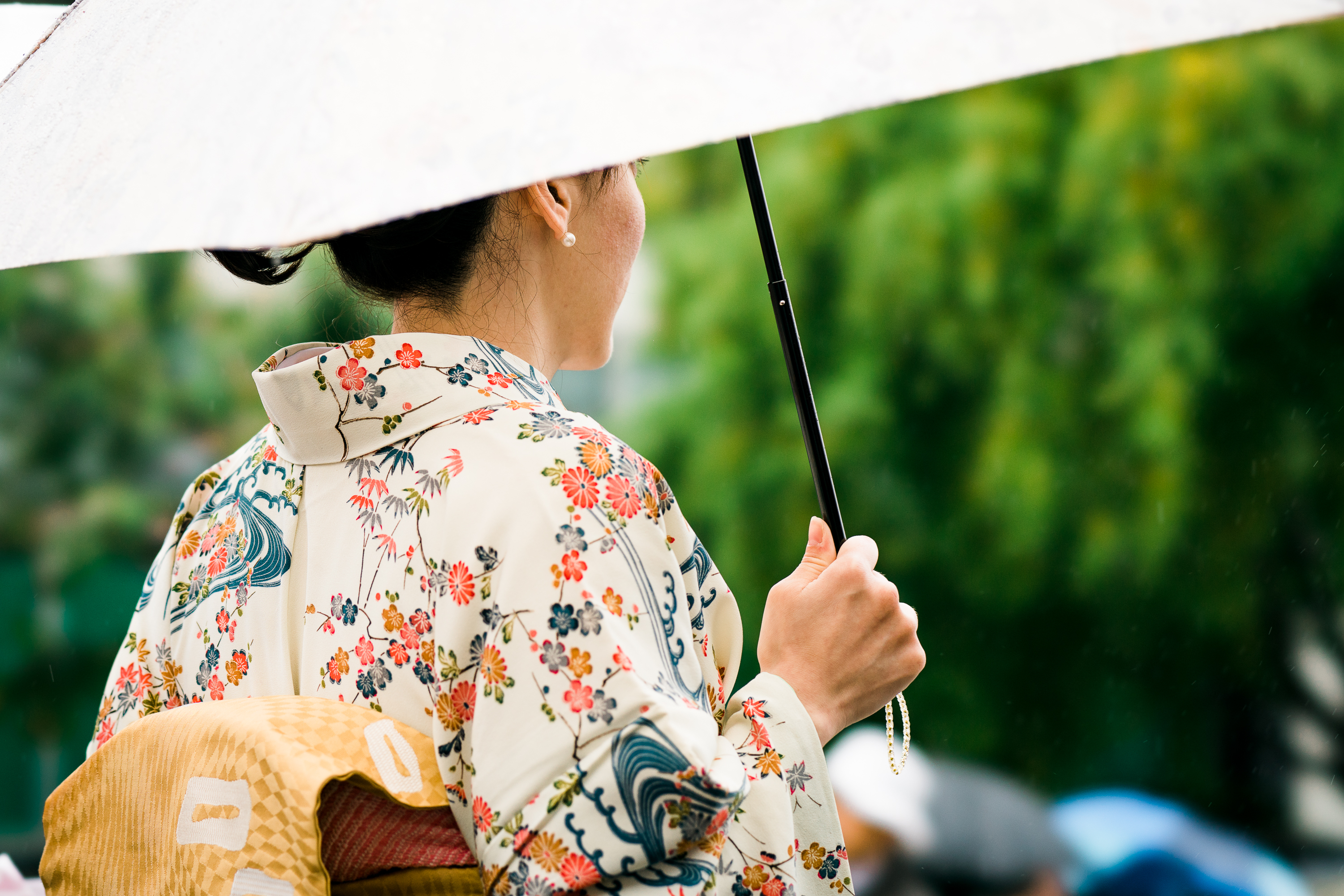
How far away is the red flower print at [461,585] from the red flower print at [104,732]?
45 centimetres

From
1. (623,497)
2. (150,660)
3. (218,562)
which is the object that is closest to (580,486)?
(623,497)

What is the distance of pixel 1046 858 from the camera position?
324 centimetres

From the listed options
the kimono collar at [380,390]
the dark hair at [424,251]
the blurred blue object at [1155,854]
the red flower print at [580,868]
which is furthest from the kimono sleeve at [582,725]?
the blurred blue object at [1155,854]

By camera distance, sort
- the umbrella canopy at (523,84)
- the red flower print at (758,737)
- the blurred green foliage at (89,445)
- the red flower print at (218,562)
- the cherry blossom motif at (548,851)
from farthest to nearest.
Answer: the blurred green foliage at (89,445) < the red flower print at (218,562) < the red flower print at (758,737) < the cherry blossom motif at (548,851) < the umbrella canopy at (523,84)

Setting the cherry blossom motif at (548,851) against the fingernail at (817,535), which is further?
the fingernail at (817,535)

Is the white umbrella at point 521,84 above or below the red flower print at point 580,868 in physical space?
above

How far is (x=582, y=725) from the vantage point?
1.95 feet

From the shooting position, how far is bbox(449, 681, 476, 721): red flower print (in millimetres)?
637

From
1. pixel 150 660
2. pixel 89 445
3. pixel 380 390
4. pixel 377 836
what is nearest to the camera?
pixel 377 836

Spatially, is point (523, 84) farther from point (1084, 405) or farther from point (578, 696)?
point (1084, 405)

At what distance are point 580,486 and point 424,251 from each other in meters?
0.26

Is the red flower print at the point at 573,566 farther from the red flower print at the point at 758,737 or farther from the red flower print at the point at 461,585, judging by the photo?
the red flower print at the point at 758,737

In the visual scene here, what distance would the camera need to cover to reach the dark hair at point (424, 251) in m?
0.77

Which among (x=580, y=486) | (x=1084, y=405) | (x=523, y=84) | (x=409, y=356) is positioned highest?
(x=523, y=84)
